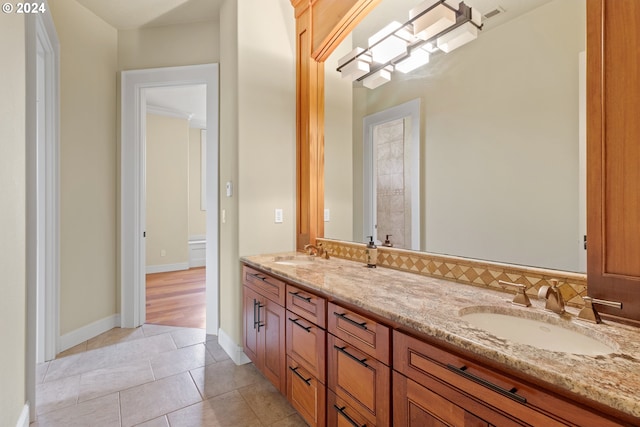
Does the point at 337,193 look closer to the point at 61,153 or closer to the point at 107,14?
the point at 61,153

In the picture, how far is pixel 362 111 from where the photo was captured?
222 cm

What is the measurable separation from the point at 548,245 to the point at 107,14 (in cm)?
394

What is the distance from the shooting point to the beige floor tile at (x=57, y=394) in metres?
1.96

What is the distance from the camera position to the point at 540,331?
1.08m

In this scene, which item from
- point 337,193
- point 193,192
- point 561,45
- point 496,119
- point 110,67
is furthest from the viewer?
point 193,192

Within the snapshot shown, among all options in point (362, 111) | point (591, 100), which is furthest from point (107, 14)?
point (591, 100)

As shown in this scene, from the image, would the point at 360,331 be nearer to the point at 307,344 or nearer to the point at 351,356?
the point at 351,356

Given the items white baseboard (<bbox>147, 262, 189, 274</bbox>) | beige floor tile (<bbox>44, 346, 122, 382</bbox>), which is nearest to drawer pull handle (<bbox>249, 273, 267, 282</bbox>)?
beige floor tile (<bbox>44, 346, 122, 382</bbox>)

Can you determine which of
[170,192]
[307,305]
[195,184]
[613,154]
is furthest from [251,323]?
[195,184]

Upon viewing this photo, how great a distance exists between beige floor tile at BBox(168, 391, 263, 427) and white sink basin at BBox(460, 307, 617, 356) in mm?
1398

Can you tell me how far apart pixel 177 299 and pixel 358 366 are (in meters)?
3.65

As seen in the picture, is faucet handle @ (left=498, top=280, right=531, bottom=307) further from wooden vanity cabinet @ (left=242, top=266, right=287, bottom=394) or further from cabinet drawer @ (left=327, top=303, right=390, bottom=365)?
wooden vanity cabinet @ (left=242, top=266, right=287, bottom=394)

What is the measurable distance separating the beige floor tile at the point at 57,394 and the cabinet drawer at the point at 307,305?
5.19 ft

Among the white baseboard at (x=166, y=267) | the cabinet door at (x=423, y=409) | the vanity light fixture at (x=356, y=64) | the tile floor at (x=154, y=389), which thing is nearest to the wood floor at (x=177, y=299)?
the white baseboard at (x=166, y=267)
